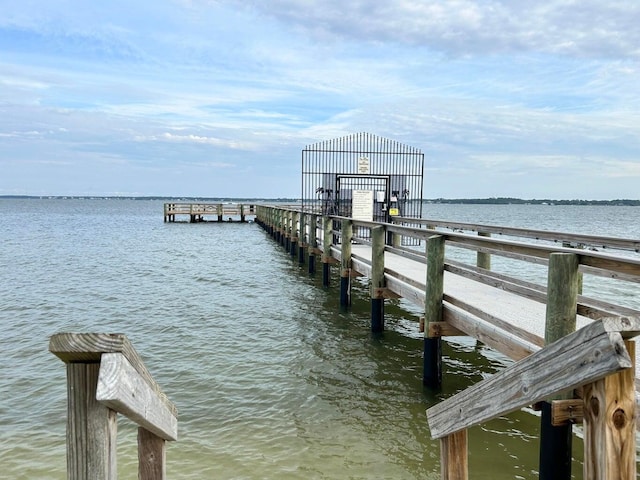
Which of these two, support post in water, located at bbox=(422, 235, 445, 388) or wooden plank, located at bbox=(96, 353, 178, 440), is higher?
wooden plank, located at bbox=(96, 353, 178, 440)

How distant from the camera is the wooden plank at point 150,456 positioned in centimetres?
198

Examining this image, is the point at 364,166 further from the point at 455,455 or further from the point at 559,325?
the point at 455,455

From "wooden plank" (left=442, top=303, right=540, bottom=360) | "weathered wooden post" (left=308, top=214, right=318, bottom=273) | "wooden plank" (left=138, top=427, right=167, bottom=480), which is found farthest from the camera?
"weathered wooden post" (left=308, top=214, right=318, bottom=273)

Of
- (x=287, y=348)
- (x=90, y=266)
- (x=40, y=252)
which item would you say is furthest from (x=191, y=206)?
(x=287, y=348)

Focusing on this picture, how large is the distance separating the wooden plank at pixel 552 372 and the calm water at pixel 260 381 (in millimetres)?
3046

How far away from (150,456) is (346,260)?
9.18m

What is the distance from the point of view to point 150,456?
2.00 meters

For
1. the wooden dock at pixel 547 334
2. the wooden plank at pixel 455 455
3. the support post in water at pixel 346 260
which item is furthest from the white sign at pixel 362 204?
the wooden plank at pixel 455 455

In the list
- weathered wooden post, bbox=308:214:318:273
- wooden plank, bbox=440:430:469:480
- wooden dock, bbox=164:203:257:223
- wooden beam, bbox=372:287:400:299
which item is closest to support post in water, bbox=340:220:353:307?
wooden beam, bbox=372:287:400:299

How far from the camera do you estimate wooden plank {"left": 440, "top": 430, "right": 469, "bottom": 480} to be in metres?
2.14

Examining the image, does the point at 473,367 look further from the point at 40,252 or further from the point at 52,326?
the point at 40,252

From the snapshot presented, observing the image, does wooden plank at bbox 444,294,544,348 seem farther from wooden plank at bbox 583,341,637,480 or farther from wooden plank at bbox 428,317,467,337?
wooden plank at bbox 583,341,637,480

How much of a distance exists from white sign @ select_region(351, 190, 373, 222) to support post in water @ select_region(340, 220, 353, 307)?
15.3 feet

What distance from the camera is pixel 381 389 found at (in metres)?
6.63
